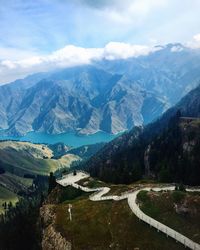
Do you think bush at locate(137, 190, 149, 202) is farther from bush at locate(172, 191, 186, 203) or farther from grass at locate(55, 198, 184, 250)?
bush at locate(172, 191, 186, 203)

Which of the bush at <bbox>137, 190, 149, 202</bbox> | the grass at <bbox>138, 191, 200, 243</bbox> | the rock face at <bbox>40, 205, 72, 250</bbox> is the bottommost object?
the rock face at <bbox>40, 205, 72, 250</bbox>

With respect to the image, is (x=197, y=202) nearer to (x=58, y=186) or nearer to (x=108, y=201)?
(x=108, y=201)

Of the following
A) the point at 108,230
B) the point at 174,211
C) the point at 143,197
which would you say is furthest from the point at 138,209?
the point at 108,230

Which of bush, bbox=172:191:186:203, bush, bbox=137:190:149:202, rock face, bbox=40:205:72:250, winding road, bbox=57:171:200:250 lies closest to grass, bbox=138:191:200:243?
bush, bbox=172:191:186:203

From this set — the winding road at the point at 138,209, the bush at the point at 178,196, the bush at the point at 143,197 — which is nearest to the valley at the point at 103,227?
the winding road at the point at 138,209

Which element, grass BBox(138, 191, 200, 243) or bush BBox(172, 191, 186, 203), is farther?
bush BBox(172, 191, 186, 203)

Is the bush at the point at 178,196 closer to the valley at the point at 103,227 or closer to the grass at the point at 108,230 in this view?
the valley at the point at 103,227
